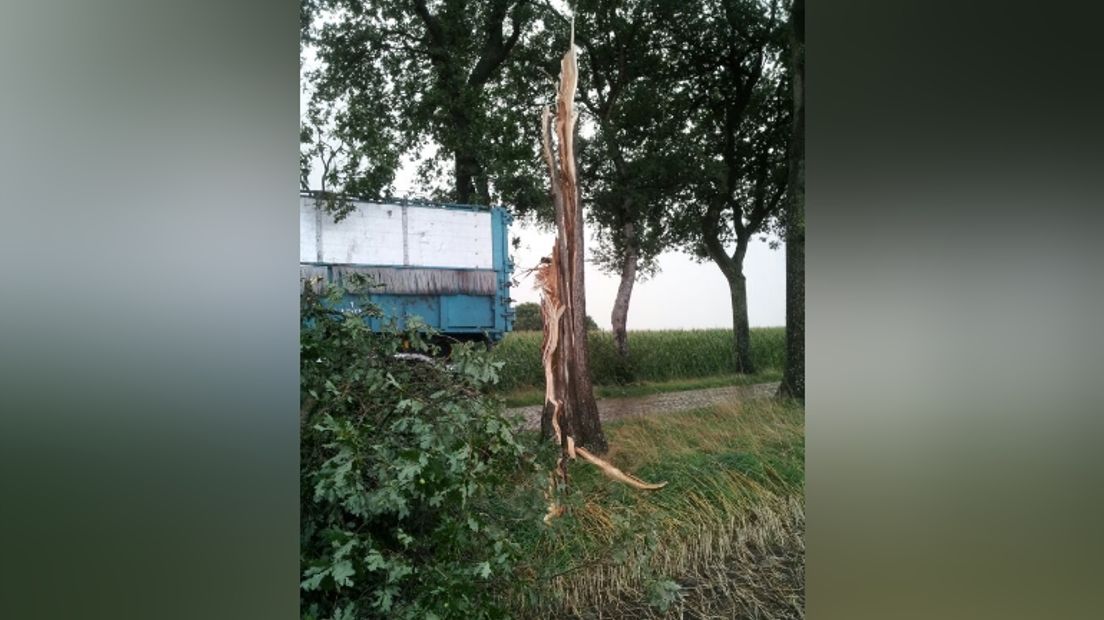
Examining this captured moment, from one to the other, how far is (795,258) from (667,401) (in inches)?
24.1

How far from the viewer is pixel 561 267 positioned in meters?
2.76

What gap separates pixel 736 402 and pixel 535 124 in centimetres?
108

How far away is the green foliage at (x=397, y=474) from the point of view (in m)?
2.52

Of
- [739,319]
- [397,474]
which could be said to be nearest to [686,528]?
[739,319]

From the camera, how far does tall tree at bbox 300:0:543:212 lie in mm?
2729

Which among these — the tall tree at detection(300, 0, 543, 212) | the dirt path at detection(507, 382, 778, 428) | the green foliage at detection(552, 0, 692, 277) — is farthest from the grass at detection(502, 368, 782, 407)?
the tall tree at detection(300, 0, 543, 212)

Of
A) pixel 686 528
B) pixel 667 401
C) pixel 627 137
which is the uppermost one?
pixel 627 137

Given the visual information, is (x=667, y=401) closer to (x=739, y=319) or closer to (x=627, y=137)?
Result: (x=739, y=319)

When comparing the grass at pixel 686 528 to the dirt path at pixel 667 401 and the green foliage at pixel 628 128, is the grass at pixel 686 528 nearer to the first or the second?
the dirt path at pixel 667 401

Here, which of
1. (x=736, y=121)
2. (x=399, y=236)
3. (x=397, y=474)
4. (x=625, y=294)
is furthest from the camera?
(x=736, y=121)

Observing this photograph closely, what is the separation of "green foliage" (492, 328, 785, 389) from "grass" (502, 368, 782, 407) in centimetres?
2
